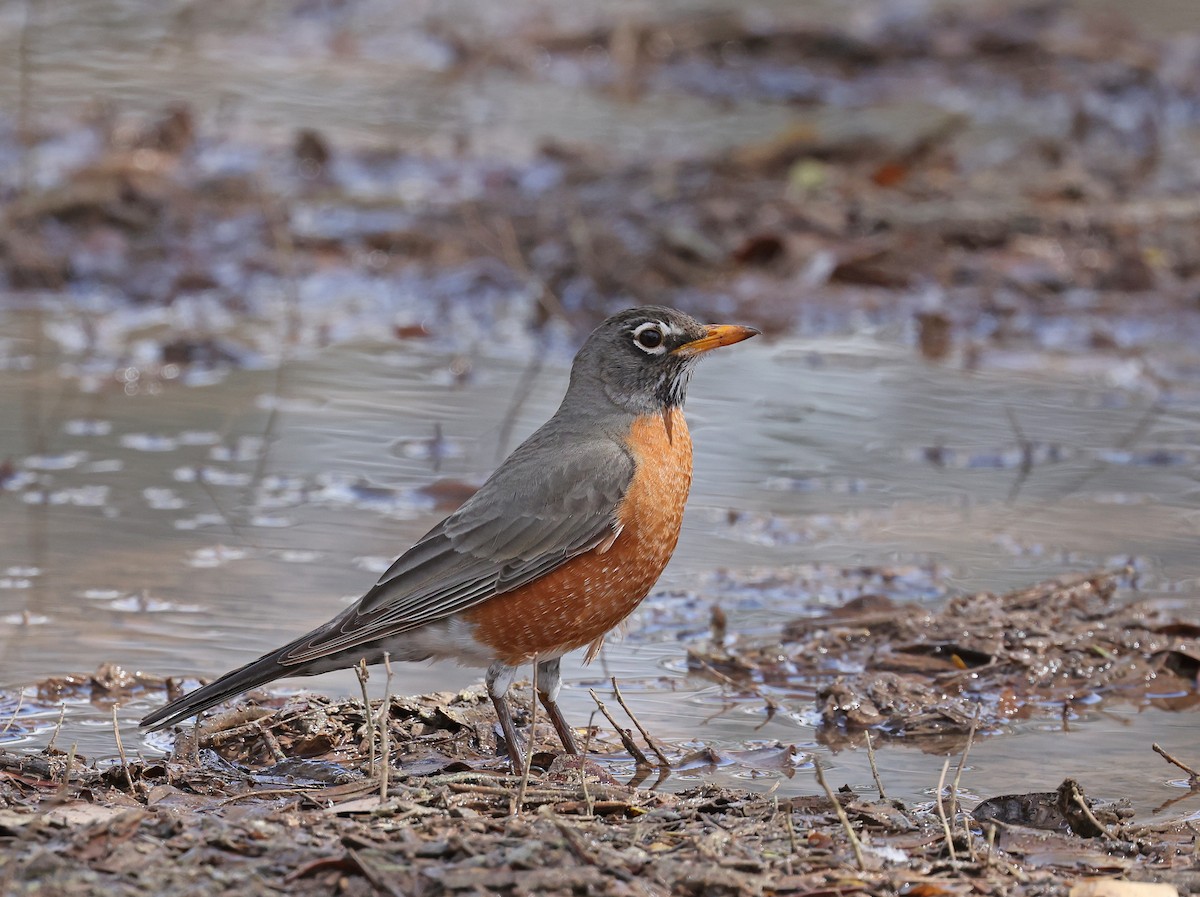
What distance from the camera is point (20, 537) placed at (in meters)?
6.86

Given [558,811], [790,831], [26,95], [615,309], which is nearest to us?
[790,831]

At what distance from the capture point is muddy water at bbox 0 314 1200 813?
217 inches

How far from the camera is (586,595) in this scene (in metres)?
5.00

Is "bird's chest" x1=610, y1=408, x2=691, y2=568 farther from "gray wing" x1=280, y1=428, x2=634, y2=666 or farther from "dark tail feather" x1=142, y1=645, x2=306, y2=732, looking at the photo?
"dark tail feather" x1=142, y1=645, x2=306, y2=732

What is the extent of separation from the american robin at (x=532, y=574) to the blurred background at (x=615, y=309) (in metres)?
0.53

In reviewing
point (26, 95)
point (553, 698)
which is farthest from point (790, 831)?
point (26, 95)

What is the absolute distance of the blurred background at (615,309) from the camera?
627cm

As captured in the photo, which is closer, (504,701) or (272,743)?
(272,743)

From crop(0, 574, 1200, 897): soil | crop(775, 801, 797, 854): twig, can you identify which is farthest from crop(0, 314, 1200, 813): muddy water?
crop(775, 801, 797, 854): twig

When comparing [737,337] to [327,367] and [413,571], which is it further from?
[327,367]

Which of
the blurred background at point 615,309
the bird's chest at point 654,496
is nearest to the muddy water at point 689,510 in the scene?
the blurred background at point 615,309

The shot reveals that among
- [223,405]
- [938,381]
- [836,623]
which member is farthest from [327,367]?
[836,623]

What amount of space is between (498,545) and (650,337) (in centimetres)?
88

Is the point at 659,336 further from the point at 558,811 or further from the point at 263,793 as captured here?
the point at 263,793
